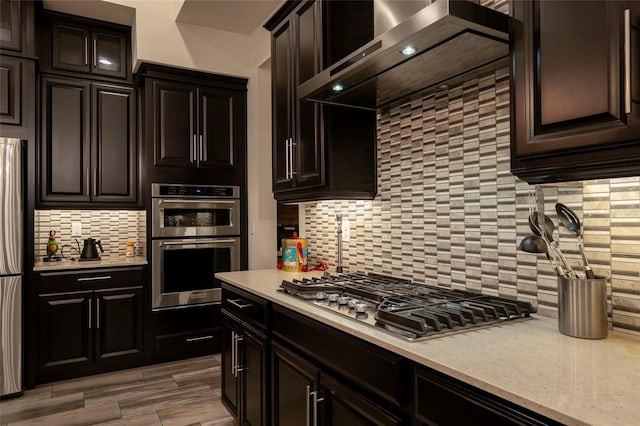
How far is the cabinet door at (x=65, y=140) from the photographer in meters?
3.43

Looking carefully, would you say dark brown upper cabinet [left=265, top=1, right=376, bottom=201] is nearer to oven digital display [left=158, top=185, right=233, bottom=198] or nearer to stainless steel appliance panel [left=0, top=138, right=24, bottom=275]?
oven digital display [left=158, top=185, right=233, bottom=198]

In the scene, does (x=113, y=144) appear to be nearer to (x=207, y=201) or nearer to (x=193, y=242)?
(x=207, y=201)

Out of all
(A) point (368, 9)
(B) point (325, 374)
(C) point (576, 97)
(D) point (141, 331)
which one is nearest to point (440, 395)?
(B) point (325, 374)

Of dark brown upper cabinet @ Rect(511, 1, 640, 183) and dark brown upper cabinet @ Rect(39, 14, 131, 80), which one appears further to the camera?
dark brown upper cabinet @ Rect(39, 14, 131, 80)

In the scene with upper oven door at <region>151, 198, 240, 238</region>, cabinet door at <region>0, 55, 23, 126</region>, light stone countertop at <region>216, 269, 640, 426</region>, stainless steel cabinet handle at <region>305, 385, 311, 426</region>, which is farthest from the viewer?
upper oven door at <region>151, 198, 240, 238</region>

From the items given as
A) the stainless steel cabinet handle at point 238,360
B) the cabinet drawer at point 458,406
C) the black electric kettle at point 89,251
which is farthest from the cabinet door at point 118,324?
the cabinet drawer at point 458,406

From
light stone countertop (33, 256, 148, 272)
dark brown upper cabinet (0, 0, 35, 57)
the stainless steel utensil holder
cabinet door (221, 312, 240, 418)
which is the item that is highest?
Answer: dark brown upper cabinet (0, 0, 35, 57)

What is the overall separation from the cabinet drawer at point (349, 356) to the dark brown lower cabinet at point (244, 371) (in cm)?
35

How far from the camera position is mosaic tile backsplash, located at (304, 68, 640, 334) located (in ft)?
4.21

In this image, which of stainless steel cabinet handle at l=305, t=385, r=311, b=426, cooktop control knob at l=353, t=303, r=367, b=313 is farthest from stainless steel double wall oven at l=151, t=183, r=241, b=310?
cooktop control knob at l=353, t=303, r=367, b=313

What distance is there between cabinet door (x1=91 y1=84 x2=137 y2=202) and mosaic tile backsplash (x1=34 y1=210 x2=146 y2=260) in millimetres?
348

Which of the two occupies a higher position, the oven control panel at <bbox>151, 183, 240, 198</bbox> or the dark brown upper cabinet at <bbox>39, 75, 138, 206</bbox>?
the dark brown upper cabinet at <bbox>39, 75, 138, 206</bbox>

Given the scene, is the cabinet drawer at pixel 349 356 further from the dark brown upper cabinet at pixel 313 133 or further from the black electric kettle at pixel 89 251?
the black electric kettle at pixel 89 251

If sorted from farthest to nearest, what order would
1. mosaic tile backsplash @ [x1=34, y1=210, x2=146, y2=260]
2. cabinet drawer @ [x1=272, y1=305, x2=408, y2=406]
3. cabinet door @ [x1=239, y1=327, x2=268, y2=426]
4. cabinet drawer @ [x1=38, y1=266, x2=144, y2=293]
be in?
mosaic tile backsplash @ [x1=34, y1=210, x2=146, y2=260]
cabinet drawer @ [x1=38, y1=266, x2=144, y2=293]
cabinet door @ [x1=239, y1=327, x2=268, y2=426]
cabinet drawer @ [x1=272, y1=305, x2=408, y2=406]
